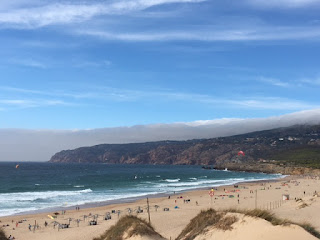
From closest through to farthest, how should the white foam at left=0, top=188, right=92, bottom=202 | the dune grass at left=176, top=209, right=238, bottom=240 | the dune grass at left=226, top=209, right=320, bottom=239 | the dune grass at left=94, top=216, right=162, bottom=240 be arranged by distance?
1. the dune grass at left=226, top=209, right=320, bottom=239
2. the dune grass at left=176, top=209, right=238, bottom=240
3. the dune grass at left=94, top=216, right=162, bottom=240
4. the white foam at left=0, top=188, right=92, bottom=202

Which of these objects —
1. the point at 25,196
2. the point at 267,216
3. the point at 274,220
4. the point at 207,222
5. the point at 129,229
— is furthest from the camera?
the point at 25,196

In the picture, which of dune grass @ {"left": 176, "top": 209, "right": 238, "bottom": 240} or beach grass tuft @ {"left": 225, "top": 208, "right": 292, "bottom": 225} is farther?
dune grass @ {"left": 176, "top": 209, "right": 238, "bottom": 240}

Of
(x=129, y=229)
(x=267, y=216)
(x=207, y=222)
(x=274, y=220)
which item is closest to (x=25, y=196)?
(x=129, y=229)

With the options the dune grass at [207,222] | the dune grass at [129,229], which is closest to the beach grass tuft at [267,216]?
the dune grass at [207,222]

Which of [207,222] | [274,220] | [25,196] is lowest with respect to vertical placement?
[25,196]

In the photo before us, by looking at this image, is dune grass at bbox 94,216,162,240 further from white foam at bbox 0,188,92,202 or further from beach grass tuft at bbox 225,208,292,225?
white foam at bbox 0,188,92,202

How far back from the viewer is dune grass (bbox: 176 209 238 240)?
12492 millimetres

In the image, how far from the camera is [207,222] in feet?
43.9

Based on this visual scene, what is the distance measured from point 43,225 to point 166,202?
19.4 meters

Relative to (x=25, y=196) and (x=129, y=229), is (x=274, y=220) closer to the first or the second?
(x=129, y=229)

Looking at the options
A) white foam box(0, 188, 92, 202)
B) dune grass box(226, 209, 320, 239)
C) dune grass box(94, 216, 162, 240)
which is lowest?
white foam box(0, 188, 92, 202)

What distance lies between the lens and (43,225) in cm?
3158

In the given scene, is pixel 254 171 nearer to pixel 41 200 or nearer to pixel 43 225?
pixel 41 200

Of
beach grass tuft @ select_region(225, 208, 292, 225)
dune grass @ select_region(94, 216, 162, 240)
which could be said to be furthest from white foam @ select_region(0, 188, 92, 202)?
beach grass tuft @ select_region(225, 208, 292, 225)
